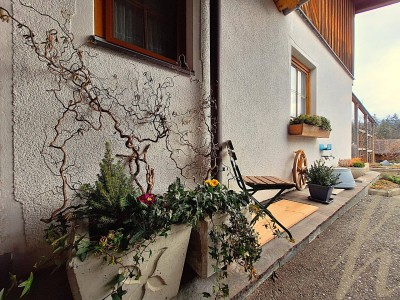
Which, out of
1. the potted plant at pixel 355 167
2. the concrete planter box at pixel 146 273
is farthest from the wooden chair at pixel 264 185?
the potted plant at pixel 355 167

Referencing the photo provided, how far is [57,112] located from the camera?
108cm

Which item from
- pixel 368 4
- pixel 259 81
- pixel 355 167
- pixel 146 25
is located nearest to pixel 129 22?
pixel 146 25

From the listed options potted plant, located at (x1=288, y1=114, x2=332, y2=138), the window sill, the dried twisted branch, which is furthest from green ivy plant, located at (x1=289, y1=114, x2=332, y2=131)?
the window sill

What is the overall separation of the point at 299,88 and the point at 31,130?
3833 mm

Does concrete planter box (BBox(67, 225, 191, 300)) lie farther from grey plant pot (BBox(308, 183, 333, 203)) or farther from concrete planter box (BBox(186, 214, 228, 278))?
grey plant pot (BBox(308, 183, 333, 203))

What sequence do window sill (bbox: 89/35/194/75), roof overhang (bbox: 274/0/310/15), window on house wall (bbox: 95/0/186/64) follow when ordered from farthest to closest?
roof overhang (bbox: 274/0/310/15) → window on house wall (bbox: 95/0/186/64) → window sill (bbox: 89/35/194/75)

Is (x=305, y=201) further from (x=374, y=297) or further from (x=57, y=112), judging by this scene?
(x=57, y=112)

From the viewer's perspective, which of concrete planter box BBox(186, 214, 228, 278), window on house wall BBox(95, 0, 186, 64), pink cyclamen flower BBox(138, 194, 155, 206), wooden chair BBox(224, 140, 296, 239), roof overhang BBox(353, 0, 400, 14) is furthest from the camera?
roof overhang BBox(353, 0, 400, 14)

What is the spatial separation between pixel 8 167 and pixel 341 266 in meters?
2.22

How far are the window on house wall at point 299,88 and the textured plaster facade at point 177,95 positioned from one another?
12 centimetres

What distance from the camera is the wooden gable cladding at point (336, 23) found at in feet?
12.6

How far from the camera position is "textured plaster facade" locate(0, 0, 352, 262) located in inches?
38.0

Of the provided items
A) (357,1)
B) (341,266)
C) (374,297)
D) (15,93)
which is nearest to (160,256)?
(15,93)

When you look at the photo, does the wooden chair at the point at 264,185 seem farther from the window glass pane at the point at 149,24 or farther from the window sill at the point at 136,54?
the window glass pane at the point at 149,24
